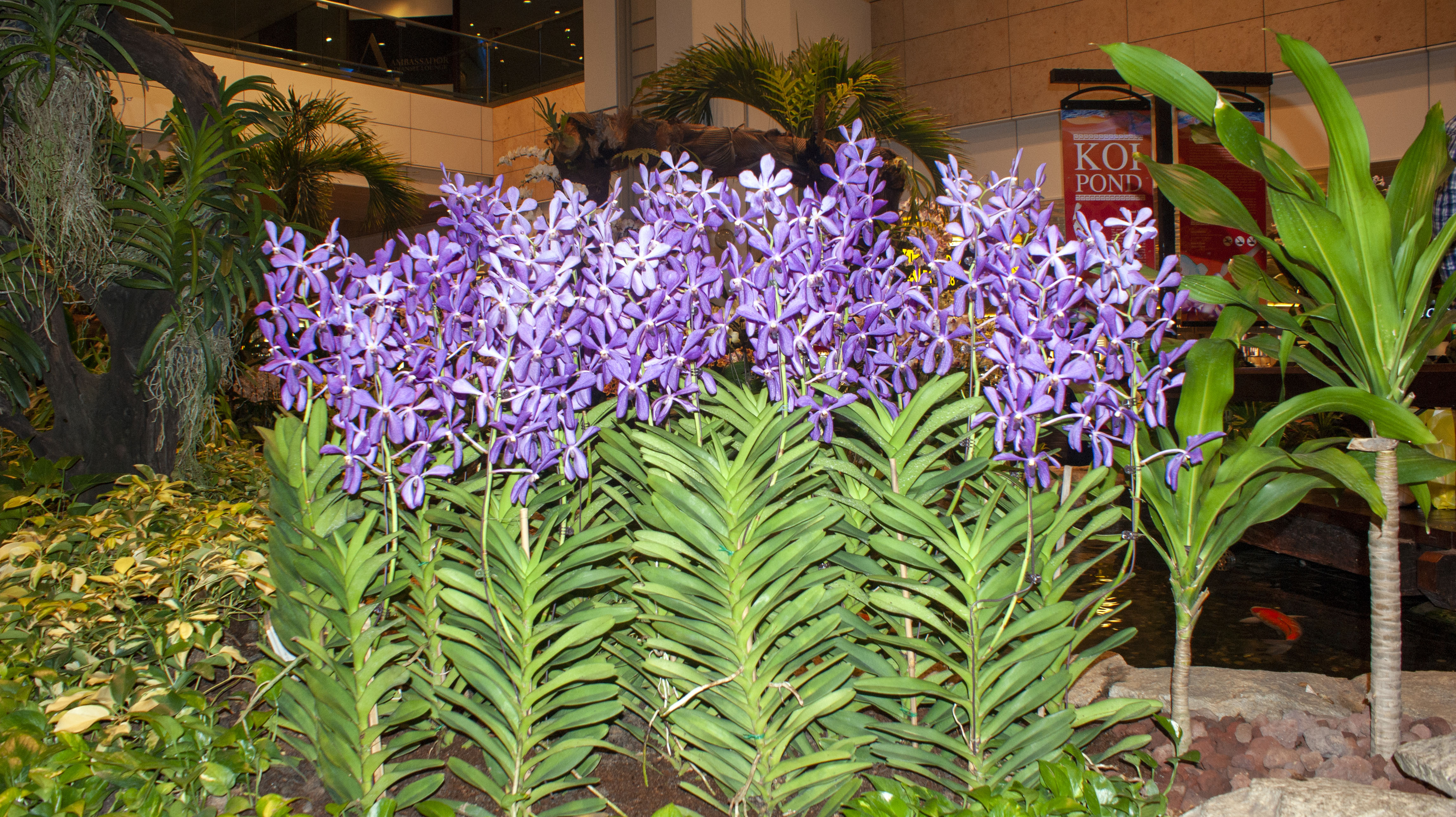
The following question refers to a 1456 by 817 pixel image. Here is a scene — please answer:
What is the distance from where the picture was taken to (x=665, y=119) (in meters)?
6.71

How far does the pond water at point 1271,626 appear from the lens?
274 cm

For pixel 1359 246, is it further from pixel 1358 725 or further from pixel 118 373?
pixel 118 373

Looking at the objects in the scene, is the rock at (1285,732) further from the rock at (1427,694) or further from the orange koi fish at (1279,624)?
the orange koi fish at (1279,624)

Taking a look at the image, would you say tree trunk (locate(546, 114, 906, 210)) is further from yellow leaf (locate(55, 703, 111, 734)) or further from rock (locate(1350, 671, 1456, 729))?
yellow leaf (locate(55, 703, 111, 734))

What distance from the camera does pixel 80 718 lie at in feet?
4.24

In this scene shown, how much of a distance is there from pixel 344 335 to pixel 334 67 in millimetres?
10754

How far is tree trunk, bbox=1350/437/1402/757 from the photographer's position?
4.80ft

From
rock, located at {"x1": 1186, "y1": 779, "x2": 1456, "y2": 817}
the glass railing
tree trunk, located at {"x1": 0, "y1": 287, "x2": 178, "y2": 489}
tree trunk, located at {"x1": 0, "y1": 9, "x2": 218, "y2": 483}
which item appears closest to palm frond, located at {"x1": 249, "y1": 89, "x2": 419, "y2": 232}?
the glass railing

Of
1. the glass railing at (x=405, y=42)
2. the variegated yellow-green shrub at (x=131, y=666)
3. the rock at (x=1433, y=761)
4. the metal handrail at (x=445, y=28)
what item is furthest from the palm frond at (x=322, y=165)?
the rock at (x=1433, y=761)

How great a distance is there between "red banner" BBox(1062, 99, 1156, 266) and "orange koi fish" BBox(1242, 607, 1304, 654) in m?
4.20

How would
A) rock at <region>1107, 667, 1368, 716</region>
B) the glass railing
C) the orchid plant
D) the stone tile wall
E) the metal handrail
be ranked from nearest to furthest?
1. the orchid plant
2. rock at <region>1107, 667, 1368, 716</region>
3. the stone tile wall
4. the glass railing
5. the metal handrail

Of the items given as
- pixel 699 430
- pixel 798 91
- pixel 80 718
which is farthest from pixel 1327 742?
pixel 798 91

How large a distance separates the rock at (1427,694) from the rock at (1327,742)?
19cm

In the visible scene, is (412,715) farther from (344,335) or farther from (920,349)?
(920,349)
